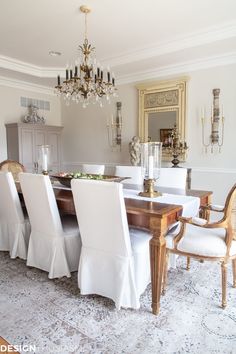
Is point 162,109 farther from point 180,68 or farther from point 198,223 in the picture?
point 198,223

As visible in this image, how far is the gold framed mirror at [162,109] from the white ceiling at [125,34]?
0.24 m

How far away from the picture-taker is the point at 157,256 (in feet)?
6.34

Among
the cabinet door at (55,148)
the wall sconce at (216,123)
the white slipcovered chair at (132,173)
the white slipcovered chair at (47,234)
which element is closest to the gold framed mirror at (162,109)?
the wall sconce at (216,123)

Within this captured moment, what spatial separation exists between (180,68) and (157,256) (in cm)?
359

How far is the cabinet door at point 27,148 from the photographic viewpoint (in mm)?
5121

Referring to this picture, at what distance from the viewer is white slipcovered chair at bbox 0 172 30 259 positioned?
278 centimetres

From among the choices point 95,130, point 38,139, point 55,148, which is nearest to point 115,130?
point 95,130

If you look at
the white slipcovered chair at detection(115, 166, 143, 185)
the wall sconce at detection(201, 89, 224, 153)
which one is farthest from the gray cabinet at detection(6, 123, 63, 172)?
the wall sconce at detection(201, 89, 224, 153)

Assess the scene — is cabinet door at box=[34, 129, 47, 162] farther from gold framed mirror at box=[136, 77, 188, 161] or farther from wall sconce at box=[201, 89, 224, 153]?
wall sconce at box=[201, 89, 224, 153]

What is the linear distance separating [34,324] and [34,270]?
886mm

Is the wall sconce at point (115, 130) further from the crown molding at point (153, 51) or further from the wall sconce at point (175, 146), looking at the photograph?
the wall sconce at point (175, 146)

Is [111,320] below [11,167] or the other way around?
below

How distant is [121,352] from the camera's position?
63.3 inches

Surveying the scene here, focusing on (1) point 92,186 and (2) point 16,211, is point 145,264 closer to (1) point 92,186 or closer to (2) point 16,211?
(1) point 92,186
